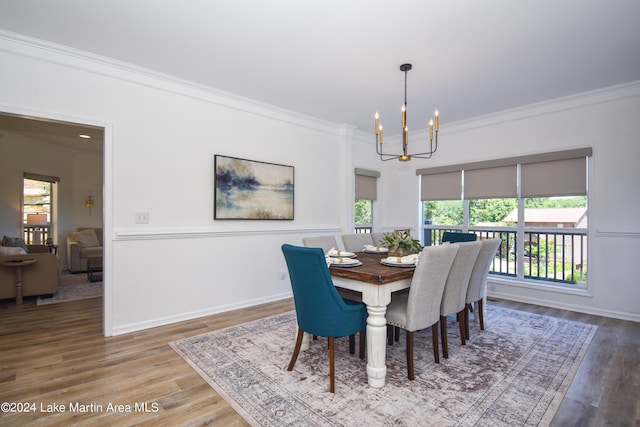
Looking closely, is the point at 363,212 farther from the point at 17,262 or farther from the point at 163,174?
the point at 17,262

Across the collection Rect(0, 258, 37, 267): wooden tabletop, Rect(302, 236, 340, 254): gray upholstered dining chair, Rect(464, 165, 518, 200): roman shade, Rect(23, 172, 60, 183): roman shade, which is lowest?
Rect(0, 258, 37, 267): wooden tabletop

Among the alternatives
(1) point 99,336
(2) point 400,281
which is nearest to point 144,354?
(1) point 99,336

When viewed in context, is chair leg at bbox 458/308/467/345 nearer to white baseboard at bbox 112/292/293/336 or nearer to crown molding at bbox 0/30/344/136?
white baseboard at bbox 112/292/293/336

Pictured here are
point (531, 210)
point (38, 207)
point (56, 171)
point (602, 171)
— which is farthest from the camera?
point (56, 171)

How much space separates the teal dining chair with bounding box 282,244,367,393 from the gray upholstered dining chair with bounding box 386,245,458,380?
0.29 m

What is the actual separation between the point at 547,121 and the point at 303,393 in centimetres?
438

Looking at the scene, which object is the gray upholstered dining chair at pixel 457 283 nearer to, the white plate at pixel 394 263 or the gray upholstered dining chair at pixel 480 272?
the gray upholstered dining chair at pixel 480 272

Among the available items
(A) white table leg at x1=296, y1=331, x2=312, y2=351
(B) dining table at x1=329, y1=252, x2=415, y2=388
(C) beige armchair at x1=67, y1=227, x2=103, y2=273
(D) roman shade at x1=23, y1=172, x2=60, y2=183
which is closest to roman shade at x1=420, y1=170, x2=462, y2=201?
(B) dining table at x1=329, y1=252, x2=415, y2=388

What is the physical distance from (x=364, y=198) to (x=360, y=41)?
3.28 metres

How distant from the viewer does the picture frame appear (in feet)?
12.6

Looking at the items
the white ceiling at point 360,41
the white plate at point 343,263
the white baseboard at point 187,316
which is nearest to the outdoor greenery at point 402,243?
the white plate at point 343,263

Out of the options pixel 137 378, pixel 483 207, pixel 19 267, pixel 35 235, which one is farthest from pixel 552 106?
pixel 35 235

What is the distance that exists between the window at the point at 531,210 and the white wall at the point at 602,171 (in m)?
0.16

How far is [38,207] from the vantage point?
6543 mm
